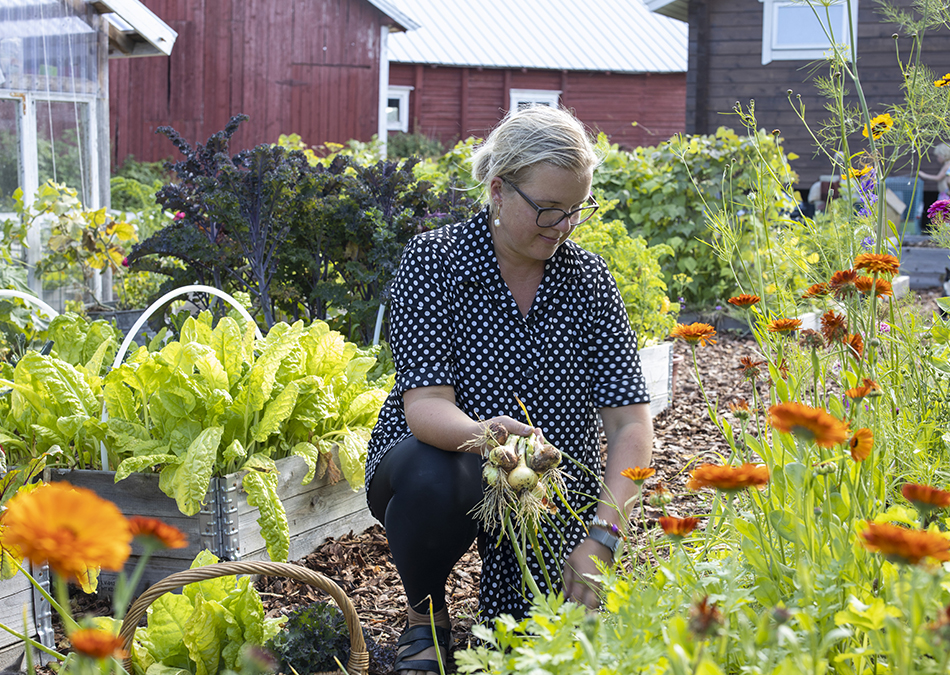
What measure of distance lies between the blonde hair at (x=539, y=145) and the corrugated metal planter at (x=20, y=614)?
135cm

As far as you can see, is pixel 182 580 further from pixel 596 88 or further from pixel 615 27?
pixel 615 27

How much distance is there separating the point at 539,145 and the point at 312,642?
1138 mm

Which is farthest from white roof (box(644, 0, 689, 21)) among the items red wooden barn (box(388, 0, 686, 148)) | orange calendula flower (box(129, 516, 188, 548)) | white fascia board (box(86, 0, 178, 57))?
orange calendula flower (box(129, 516, 188, 548))

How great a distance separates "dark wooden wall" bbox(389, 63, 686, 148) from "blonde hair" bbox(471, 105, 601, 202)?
1493 centimetres

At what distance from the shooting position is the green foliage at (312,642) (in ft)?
5.57

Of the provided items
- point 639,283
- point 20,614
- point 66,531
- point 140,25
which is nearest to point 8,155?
point 140,25

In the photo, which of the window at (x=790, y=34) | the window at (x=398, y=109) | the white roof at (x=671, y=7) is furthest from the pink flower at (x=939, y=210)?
the window at (x=398, y=109)

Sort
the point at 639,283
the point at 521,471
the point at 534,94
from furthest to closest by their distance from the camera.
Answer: the point at 534,94, the point at 639,283, the point at 521,471

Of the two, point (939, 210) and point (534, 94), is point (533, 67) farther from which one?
point (939, 210)

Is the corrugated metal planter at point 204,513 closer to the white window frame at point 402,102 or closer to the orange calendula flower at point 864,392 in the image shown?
the orange calendula flower at point 864,392

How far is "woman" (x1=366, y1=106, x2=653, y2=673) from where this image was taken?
1.78 m

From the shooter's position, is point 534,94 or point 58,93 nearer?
point 58,93

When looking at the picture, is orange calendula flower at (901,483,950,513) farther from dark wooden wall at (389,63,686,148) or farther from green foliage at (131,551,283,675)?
dark wooden wall at (389,63,686,148)

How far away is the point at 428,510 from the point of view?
5.73 feet
